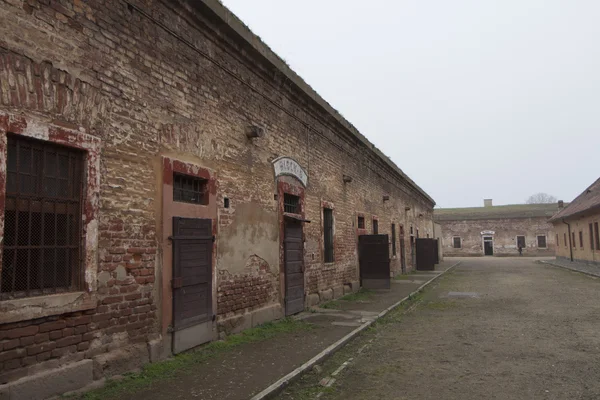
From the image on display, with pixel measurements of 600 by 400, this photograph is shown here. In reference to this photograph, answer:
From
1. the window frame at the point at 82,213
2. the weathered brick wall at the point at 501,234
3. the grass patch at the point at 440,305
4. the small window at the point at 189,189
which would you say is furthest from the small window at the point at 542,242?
the window frame at the point at 82,213

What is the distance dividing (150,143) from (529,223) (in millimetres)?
51410

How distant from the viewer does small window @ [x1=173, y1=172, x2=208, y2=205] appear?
6473 millimetres

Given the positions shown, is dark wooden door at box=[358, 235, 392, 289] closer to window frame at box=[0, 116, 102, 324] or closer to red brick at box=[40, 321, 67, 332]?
window frame at box=[0, 116, 102, 324]

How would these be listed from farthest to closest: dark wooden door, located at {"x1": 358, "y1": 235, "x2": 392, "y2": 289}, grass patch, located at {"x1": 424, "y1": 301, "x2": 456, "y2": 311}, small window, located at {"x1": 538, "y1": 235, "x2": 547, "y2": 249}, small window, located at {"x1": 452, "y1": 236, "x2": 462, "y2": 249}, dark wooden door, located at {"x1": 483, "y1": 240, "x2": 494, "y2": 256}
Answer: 1. small window, located at {"x1": 452, "y1": 236, "x2": 462, "y2": 249}
2. dark wooden door, located at {"x1": 483, "y1": 240, "x2": 494, "y2": 256}
3. small window, located at {"x1": 538, "y1": 235, "x2": 547, "y2": 249}
4. dark wooden door, located at {"x1": 358, "y1": 235, "x2": 392, "y2": 289}
5. grass patch, located at {"x1": 424, "y1": 301, "x2": 456, "y2": 311}

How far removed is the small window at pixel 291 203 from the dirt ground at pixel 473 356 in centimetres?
327

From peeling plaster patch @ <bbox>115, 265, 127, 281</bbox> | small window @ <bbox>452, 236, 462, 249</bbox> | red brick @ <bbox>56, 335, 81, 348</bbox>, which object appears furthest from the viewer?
small window @ <bbox>452, 236, 462, 249</bbox>

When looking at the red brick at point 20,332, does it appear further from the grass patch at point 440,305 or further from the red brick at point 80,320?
the grass patch at point 440,305

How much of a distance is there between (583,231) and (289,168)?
2601cm

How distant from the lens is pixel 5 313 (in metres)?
3.94

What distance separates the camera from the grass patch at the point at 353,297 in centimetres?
1143

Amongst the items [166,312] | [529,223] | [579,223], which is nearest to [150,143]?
[166,312]

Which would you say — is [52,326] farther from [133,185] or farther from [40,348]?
[133,185]

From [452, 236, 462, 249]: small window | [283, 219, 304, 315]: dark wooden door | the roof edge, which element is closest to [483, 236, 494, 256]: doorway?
[452, 236, 462, 249]: small window

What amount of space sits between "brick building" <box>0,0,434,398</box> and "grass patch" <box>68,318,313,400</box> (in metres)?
0.17
